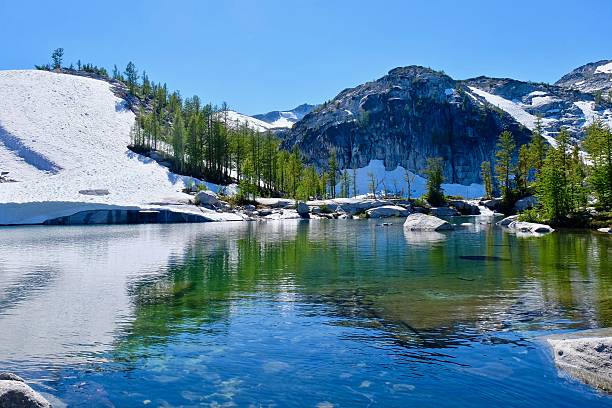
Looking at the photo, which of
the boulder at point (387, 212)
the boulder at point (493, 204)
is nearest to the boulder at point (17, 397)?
the boulder at point (387, 212)

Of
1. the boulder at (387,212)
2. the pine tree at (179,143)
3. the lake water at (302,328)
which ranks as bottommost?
the lake water at (302,328)

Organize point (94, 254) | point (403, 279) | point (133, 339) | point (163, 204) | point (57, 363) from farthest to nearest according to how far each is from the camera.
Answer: point (163, 204) → point (94, 254) → point (403, 279) → point (133, 339) → point (57, 363)

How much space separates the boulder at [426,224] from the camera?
68.6 meters

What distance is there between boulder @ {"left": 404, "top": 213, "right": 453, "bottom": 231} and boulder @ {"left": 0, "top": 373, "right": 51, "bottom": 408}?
6327 cm

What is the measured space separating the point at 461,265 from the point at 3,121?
164 meters

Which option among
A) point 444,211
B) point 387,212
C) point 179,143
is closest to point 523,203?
point 444,211

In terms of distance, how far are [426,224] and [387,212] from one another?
179ft

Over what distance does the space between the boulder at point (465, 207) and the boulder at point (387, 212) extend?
19981 mm

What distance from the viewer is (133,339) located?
1677 centimetres

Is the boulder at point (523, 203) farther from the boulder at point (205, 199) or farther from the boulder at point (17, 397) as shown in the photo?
the boulder at point (17, 397)

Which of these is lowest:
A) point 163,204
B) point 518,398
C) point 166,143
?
point 518,398

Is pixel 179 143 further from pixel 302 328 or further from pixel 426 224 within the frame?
pixel 302 328

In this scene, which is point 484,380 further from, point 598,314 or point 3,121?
point 3,121

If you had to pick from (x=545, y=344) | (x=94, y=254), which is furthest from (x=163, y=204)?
(x=545, y=344)
